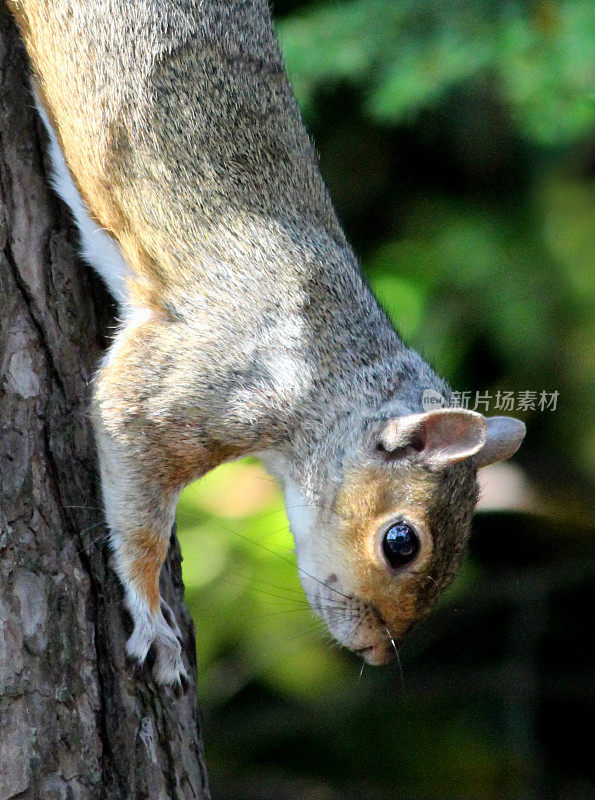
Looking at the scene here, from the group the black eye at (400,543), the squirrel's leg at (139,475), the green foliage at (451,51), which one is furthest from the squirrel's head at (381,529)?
the green foliage at (451,51)

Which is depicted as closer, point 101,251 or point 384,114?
point 101,251

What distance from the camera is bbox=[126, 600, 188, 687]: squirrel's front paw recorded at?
1747 millimetres

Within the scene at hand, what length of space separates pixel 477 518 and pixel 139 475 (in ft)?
6.59

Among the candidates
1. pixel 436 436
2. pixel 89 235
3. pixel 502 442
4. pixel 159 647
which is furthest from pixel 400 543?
pixel 89 235

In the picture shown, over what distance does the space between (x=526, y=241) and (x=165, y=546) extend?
200 centimetres

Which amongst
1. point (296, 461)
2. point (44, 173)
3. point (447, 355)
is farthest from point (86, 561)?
point (447, 355)

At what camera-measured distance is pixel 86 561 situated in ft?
5.63

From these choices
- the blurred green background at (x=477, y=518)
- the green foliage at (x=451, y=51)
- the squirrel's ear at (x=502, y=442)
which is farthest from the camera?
the blurred green background at (x=477, y=518)

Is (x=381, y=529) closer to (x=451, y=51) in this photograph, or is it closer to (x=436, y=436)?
(x=436, y=436)

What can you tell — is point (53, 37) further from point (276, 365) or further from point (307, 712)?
point (307, 712)

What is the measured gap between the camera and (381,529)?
192 centimetres

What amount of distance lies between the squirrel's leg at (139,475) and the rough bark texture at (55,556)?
0.03 metres

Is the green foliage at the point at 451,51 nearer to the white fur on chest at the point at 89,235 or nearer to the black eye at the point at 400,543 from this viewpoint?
the white fur on chest at the point at 89,235

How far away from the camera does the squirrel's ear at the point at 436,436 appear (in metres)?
1.74
